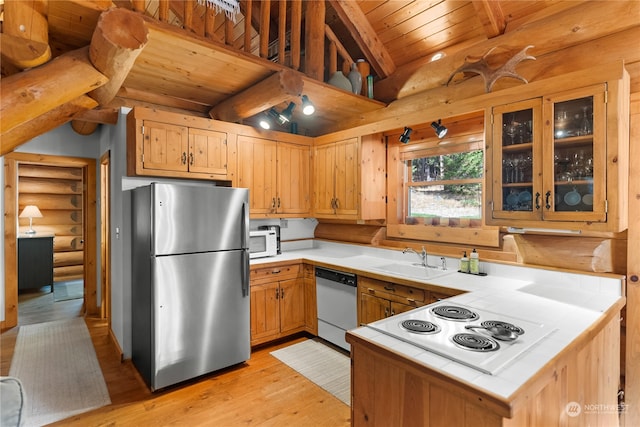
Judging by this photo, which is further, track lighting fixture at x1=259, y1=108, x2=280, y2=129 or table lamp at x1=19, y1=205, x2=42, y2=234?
table lamp at x1=19, y1=205, x2=42, y2=234

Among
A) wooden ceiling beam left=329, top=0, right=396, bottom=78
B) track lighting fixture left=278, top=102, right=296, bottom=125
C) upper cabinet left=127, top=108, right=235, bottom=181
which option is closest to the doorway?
upper cabinet left=127, top=108, right=235, bottom=181

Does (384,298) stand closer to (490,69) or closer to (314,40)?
(490,69)

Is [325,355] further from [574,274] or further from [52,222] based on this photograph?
[52,222]

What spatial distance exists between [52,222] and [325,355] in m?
6.20

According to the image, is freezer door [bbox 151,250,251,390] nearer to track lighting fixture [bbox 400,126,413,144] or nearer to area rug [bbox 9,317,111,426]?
area rug [bbox 9,317,111,426]

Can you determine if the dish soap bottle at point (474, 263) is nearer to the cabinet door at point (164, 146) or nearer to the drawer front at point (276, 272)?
the drawer front at point (276, 272)

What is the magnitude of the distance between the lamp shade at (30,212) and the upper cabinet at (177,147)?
14.3ft

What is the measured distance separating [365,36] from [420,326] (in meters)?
3.06

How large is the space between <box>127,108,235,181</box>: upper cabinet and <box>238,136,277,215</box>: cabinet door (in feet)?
0.43

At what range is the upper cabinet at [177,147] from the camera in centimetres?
289

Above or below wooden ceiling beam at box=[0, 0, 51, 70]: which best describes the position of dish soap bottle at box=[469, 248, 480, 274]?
below

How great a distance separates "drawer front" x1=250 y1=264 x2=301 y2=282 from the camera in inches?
129

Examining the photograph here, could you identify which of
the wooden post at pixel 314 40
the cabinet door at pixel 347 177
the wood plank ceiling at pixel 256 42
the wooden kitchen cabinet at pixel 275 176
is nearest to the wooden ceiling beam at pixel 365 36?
the wood plank ceiling at pixel 256 42

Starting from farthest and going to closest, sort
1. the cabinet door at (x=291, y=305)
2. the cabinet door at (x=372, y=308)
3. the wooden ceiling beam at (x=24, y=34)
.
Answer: the cabinet door at (x=291, y=305), the cabinet door at (x=372, y=308), the wooden ceiling beam at (x=24, y=34)
